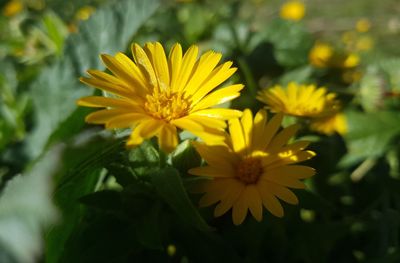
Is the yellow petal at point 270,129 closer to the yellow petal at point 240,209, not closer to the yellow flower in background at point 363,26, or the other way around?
the yellow petal at point 240,209

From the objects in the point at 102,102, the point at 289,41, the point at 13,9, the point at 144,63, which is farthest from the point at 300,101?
the point at 13,9

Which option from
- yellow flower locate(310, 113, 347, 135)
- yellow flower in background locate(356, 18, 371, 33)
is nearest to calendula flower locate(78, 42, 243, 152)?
yellow flower locate(310, 113, 347, 135)

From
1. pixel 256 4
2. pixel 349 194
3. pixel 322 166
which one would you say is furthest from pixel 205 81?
pixel 256 4

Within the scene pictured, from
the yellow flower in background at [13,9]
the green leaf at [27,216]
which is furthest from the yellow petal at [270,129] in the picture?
the yellow flower in background at [13,9]

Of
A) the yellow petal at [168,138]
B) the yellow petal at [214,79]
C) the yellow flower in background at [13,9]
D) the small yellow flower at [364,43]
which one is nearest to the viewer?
the yellow petal at [168,138]

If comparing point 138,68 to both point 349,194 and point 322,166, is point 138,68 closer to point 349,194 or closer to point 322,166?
point 322,166
